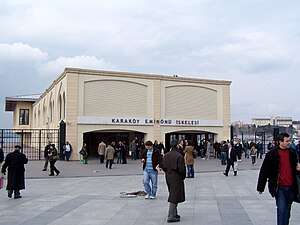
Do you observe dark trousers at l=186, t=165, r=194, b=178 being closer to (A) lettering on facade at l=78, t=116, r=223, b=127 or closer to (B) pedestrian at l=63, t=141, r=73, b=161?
(B) pedestrian at l=63, t=141, r=73, b=161

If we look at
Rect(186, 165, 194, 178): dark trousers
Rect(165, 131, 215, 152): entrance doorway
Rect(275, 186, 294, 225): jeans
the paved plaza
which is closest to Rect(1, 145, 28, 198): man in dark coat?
the paved plaza

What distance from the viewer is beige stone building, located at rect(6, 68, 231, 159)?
98.3 feet

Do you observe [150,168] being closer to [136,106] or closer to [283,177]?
[283,177]

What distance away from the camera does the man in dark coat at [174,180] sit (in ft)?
25.0

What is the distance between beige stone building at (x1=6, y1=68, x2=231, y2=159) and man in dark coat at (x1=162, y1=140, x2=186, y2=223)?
Result: 885 inches

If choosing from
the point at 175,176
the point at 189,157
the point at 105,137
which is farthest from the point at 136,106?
the point at 175,176

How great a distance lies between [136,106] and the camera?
32188 mm

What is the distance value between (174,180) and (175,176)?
0.28 ft

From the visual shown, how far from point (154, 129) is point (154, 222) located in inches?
986

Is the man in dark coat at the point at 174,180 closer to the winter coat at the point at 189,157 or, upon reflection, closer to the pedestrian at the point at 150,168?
the pedestrian at the point at 150,168

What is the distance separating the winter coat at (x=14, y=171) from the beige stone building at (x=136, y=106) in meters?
18.4

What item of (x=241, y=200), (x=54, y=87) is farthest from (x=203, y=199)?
(x=54, y=87)

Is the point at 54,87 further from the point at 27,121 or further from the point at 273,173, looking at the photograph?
the point at 273,173

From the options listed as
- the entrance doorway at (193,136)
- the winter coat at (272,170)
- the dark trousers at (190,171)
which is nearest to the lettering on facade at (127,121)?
the entrance doorway at (193,136)
